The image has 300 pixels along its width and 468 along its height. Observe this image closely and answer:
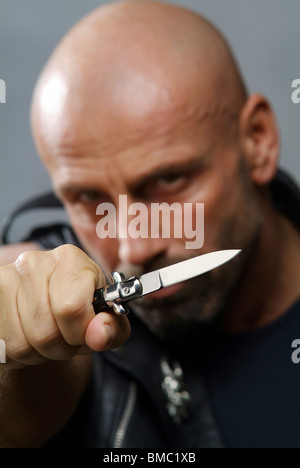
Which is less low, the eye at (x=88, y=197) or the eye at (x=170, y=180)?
the eye at (x=170, y=180)

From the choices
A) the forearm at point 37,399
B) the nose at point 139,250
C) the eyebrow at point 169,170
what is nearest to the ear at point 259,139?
the eyebrow at point 169,170

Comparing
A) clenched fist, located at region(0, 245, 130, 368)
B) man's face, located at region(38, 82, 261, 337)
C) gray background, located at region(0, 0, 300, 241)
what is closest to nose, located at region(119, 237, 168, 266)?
man's face, located at region(38, 82, 261, 337)

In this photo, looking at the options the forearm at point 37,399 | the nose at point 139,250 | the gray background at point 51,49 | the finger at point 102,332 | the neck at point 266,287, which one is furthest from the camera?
the gray background at point 51,49

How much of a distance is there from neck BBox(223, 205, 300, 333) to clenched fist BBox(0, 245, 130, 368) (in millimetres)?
458

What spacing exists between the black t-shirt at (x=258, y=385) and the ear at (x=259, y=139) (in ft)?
0.60

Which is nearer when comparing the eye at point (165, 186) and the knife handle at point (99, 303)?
the knife handle at point (99, 303)

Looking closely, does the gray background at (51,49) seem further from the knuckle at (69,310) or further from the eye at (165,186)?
the knuckle at (69,310)

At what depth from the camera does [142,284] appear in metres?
0.38

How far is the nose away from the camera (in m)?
0.71

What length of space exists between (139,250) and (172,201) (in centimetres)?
8

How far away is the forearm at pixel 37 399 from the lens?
481 mm

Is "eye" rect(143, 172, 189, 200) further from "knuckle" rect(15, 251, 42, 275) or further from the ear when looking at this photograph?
"knuckle" rect(15, 251, 42, 275)

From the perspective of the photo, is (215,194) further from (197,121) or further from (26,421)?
(26,421)
